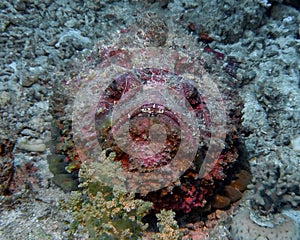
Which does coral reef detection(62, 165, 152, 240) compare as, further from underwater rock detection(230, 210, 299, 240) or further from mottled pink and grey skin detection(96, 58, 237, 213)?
underwater rock detection(230, 210, 299, 240)

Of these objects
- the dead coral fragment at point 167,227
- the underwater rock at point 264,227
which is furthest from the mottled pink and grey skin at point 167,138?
the underwater rock at point 264,227

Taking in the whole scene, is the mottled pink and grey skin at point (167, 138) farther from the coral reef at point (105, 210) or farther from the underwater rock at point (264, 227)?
the underwater rock at point (264, 227)

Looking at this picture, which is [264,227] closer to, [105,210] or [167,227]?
[167,227]

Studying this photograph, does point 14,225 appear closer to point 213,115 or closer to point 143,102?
point 143,102

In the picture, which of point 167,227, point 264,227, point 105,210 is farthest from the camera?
point 264,227

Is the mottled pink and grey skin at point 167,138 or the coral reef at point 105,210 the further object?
the mottled pink and grey skin at point 167,138

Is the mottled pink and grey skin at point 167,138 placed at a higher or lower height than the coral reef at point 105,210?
higher

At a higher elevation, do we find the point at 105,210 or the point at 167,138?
the point at 167,138

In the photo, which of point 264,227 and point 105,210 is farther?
point 264,227

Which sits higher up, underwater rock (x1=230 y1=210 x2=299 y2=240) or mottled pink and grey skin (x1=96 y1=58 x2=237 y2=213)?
mottled pink and grey skin (x1=96 y1=58 x2=237 y2=213)

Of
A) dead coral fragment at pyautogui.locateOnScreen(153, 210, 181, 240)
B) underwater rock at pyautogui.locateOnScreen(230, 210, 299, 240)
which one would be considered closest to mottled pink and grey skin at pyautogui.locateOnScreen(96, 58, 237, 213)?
dead coral fragment at pyautogui.locateOnScreen(153, 210, 181, 240)

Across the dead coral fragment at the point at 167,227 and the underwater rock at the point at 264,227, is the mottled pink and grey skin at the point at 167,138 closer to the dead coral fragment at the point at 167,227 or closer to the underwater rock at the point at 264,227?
the dead coral fragment at the point at 167,227

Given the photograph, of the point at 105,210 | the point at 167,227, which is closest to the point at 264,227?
the point at 167,227

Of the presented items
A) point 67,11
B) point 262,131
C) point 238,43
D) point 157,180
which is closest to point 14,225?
point 157,180
